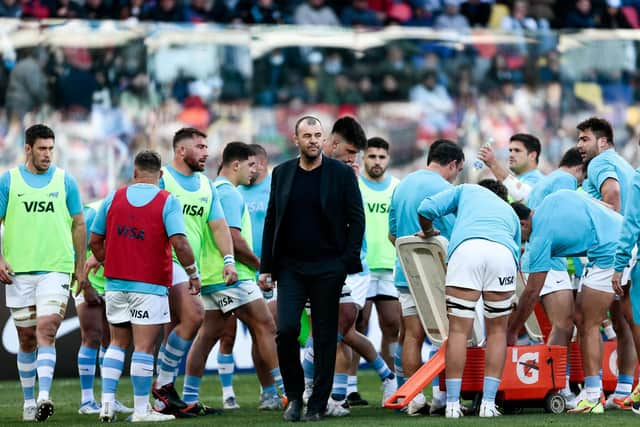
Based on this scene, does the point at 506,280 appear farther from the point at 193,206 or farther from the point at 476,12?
the point at 476,12

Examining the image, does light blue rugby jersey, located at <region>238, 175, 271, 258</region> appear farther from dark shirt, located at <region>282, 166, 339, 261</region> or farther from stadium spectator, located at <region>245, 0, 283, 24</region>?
stadium spectator, located at <region>245, 0, 283, 24</region>

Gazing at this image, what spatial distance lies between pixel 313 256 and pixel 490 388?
164 centimetres

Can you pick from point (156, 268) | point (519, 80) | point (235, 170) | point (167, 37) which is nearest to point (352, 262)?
point (156, 268)

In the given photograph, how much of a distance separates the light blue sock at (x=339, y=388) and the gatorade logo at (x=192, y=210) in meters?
1.76

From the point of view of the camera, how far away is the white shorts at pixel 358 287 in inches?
446

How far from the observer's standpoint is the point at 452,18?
20.8 meters

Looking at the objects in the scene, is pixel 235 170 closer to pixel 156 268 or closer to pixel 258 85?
pixel 156 268

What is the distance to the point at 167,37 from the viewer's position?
17375 mm

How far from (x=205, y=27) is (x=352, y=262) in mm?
8667

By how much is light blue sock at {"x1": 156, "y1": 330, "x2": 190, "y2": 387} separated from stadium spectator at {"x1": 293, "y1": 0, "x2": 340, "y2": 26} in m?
9.78

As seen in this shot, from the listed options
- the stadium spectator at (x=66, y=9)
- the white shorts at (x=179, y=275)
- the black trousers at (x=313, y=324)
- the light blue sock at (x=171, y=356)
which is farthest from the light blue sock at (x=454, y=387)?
the stadium spectator at (x=66, y=9)

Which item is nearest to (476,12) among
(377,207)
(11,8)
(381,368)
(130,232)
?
(11,8)

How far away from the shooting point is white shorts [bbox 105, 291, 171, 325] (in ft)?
Result: 32.1

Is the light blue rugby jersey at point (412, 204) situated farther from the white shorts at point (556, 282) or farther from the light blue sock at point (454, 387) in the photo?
the light blue sock at point (454, 387)
